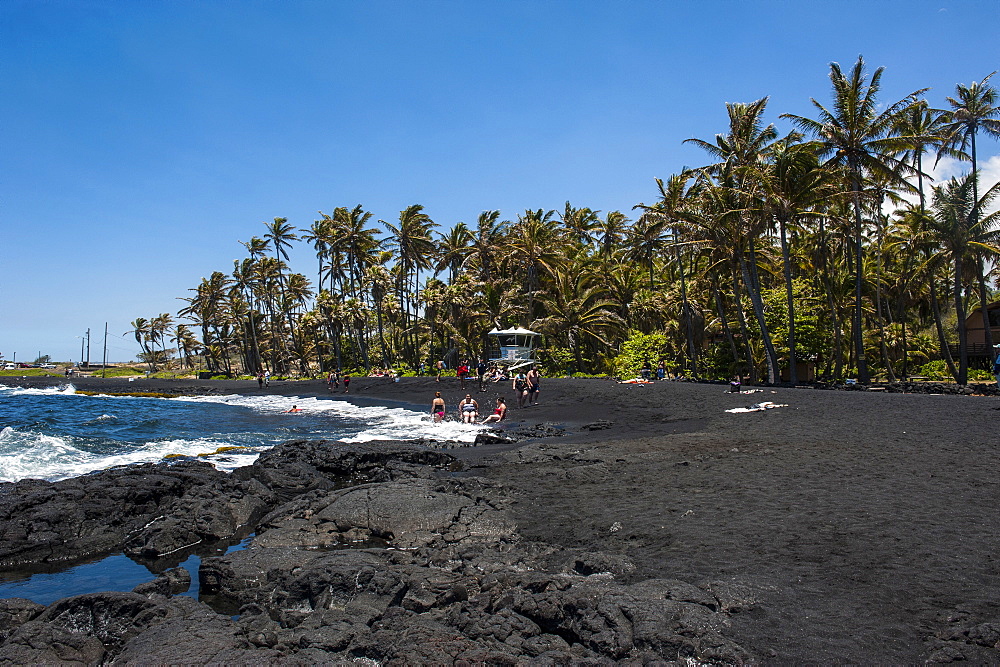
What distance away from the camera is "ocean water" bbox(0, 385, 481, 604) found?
6746 millimetres

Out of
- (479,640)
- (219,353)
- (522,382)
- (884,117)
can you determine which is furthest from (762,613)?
(219,353)

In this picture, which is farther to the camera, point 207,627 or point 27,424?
point 27,424

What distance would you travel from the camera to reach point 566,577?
17.6ft

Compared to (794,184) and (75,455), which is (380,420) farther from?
(794,184)

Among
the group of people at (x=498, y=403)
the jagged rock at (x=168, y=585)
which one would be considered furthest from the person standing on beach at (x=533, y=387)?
the jagged rock at (x=168, y=585)

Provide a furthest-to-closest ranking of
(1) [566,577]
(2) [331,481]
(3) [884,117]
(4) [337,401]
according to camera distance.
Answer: (4) [337,401] < (3) [884,117] < (2) [331,481] < (1) [566,577]

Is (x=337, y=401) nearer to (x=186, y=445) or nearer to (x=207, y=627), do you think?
(x=186, y=445)


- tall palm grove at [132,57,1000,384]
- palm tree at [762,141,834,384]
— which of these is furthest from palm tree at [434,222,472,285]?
palm tree at [762,141,834,384]

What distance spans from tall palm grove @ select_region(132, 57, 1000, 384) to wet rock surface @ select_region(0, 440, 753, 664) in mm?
23472

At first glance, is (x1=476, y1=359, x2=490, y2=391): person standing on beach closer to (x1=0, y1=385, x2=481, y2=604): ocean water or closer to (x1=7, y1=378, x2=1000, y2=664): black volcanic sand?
(x1=0, y1=385, x2=481, y2=604): ocean water

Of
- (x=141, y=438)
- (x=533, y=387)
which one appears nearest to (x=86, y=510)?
(x=141, y=438)

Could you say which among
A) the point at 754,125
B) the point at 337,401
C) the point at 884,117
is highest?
the point at 754,125

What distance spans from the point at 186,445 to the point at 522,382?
1380 cm

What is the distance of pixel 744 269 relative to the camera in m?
28.0
